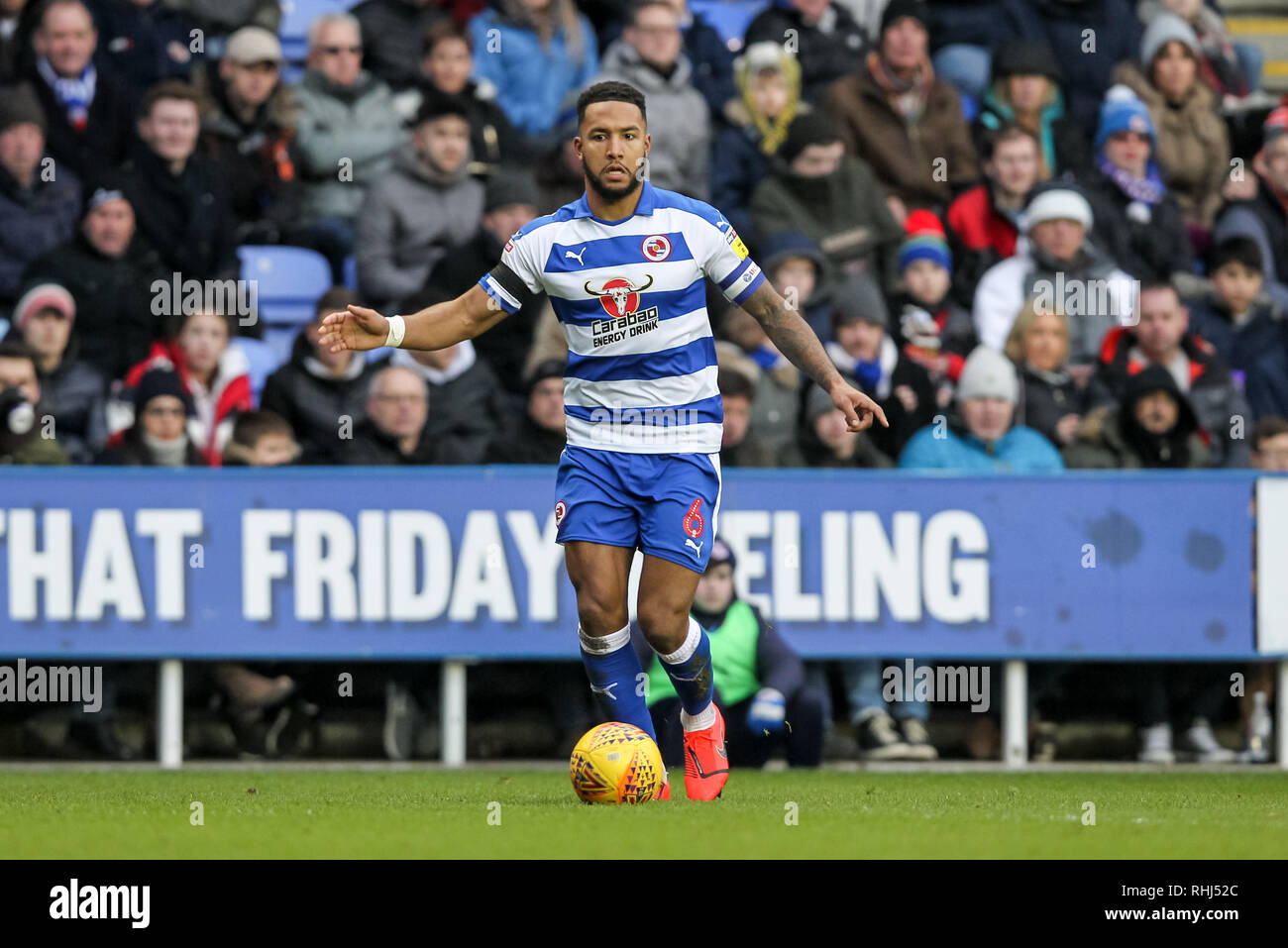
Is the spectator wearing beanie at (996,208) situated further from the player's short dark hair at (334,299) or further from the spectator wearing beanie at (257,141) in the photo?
the spectator wearing beanie at (257,141)

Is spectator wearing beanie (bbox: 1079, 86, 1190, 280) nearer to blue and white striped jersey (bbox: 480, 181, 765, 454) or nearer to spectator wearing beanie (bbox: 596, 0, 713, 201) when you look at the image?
spectator wearing beanie (bbox: 596, 0, 713, 201)

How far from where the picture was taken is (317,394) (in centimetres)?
1105

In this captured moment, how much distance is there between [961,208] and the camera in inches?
509

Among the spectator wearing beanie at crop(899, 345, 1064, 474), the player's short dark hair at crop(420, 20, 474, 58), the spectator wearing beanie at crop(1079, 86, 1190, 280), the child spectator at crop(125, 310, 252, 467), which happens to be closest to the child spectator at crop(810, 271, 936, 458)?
the spectator wearing beanie at crop(899, 345, 1064, 474)

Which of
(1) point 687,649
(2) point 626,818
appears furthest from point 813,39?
(2) point 626,818

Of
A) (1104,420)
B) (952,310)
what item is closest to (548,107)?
(952,310)

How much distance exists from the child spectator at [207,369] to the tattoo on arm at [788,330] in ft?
14.0

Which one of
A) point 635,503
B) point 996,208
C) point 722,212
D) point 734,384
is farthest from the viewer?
point 996,208

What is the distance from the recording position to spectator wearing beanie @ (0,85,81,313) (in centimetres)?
Result: 1188

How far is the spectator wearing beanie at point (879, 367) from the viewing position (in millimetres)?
11258

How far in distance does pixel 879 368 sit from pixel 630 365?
14.0 feet

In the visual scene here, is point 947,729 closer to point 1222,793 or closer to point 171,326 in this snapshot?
point 1222,793

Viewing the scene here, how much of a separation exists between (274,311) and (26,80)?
6.65 ft

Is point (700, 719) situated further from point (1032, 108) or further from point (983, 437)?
point (1032, 108)
